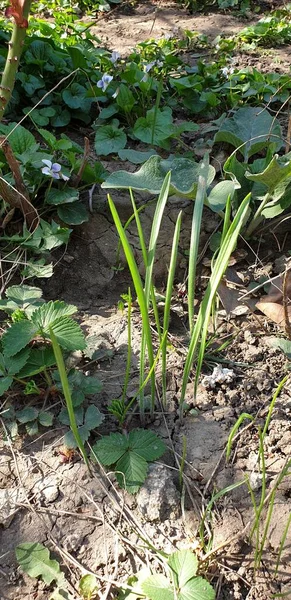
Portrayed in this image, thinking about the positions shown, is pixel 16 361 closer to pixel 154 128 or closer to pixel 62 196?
pixel 62 196

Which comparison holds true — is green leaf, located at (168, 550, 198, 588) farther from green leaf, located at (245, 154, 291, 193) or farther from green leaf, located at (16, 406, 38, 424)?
green leaf, located at (245, 154, 291, 193)

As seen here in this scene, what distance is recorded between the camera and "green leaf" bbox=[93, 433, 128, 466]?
1.50 meters

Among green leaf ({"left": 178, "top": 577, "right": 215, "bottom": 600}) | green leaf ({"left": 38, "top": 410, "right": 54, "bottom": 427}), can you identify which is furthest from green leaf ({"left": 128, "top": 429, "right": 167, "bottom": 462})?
green leaf ({"left": 178, "top": 577, "right": 215, "bottom": 600})

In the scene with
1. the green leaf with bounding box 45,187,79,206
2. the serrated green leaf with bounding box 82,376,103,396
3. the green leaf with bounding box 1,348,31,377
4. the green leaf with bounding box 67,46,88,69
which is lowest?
the serrated green leaf with bounding box 82,376,103,396

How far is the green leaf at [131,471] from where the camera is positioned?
146 cm

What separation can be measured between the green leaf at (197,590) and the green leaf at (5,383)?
681 millimetres

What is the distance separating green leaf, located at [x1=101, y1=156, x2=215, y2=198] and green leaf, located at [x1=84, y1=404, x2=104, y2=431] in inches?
26.4

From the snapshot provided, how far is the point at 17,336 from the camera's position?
1.64m

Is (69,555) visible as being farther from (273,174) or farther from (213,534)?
(273,174)

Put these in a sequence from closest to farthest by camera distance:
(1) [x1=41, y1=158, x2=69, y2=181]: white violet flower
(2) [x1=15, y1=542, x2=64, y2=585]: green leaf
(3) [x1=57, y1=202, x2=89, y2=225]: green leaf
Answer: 1. (2) [x1=15, y1=542, x2=64, y2=585]: green leaf
2. (1) [x1=41, y1=158, x2=69, y2=181]: white violet flower
3. (3) [x1=57, y1=202, x2=89, y2=225]: green leaf

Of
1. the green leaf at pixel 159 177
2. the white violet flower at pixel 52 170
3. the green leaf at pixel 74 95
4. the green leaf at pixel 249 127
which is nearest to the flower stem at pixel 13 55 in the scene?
the white violet flower at pixel 52 170

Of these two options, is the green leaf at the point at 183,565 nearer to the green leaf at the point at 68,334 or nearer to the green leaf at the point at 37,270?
the green leaf at the point at 68,334

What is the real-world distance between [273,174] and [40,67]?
1.35m

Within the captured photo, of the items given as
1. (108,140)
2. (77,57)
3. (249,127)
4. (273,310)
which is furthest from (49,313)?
(77,57)
